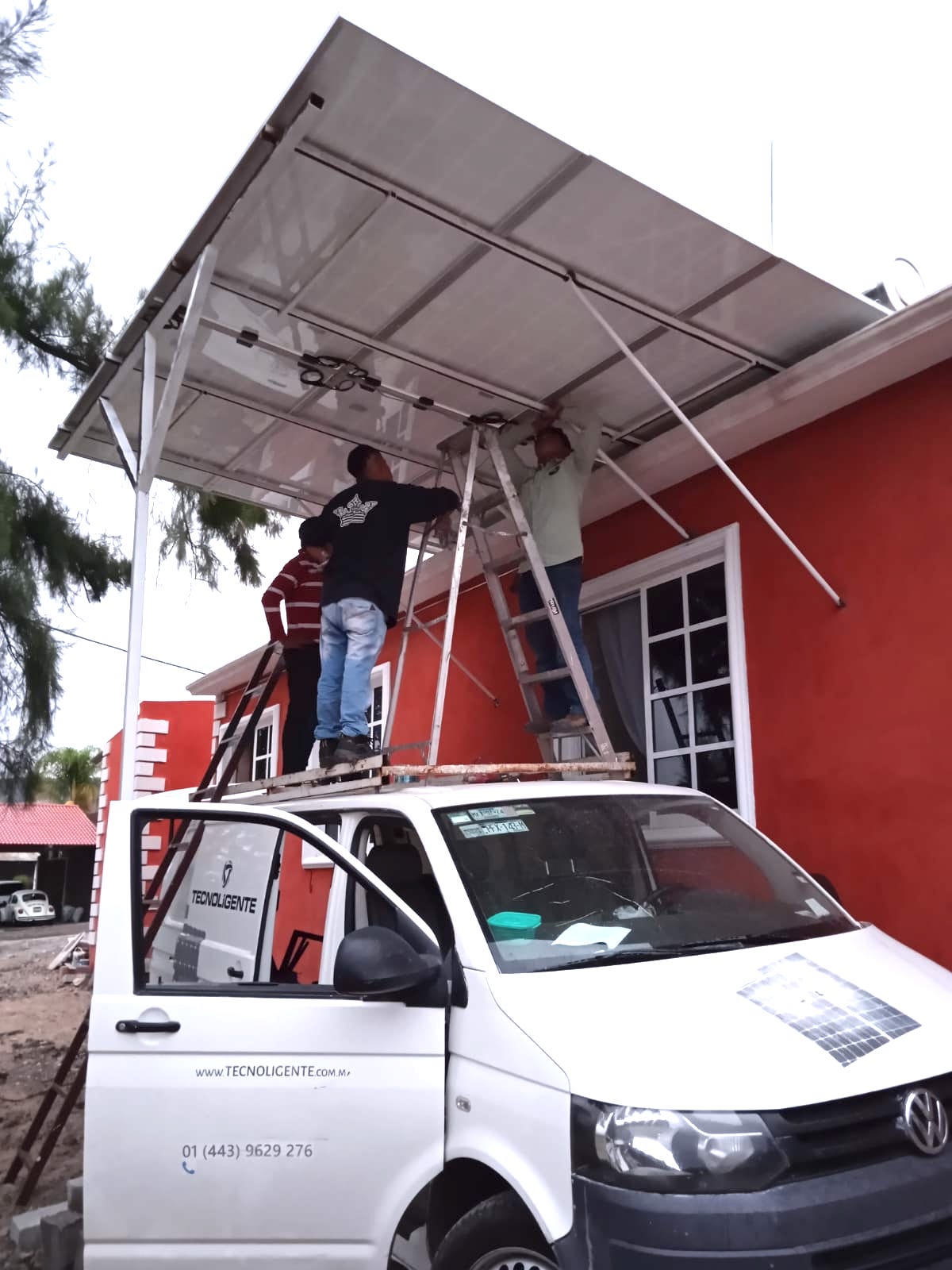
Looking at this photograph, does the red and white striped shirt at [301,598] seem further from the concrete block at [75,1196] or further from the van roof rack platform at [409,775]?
the concrete block at [75,1196]

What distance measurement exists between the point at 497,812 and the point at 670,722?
2970 millimetres

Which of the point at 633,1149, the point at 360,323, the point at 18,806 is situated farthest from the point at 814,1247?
the point at 18,806

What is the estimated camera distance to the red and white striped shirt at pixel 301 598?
22.0 feet

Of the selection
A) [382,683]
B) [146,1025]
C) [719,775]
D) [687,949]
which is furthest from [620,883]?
[382,683]

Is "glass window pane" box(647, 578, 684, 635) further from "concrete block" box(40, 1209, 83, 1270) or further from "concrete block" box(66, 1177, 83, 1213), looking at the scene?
"concrete block" box(40, 1209, 83, 1270)

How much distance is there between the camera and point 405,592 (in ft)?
29.5

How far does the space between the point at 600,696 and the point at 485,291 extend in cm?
302

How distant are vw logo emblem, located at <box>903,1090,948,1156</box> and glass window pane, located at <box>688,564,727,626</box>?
3697mm

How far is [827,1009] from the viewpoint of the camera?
271cm

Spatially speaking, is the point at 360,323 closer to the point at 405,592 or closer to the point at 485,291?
the point at 485,291

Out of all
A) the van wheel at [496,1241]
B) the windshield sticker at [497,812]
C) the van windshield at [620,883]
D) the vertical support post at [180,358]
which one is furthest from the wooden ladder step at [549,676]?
the van wheel at [496,1241]

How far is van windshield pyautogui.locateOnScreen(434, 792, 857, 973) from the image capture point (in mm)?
3059

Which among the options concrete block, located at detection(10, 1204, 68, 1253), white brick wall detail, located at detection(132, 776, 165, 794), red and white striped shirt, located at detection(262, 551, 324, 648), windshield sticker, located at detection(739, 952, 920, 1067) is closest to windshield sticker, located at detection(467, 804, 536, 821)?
windshield sticker, located at detection(739, 952, 920, 1067)

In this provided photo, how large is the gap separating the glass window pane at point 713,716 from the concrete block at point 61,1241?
3.82 meters
